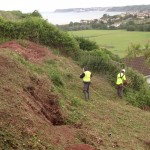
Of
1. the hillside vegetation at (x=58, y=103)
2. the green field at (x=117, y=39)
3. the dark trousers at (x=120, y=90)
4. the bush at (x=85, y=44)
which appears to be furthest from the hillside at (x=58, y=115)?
the green field at (x=117, y=39)

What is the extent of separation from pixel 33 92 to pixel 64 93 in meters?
2.97

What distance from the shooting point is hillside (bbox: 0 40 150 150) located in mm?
10461

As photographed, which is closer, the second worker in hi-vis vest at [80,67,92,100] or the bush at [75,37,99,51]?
the second worker in hi-vis vest at [80,67,92,100]

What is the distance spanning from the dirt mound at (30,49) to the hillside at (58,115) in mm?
309

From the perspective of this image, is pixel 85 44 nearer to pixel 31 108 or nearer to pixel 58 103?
pixel 58 103

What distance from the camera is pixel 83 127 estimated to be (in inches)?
535

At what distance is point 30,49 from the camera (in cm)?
2323

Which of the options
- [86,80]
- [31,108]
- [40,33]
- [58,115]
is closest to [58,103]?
[58,115]

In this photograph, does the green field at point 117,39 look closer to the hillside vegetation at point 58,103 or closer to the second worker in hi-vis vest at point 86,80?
the hillside vegetation at point 58,103

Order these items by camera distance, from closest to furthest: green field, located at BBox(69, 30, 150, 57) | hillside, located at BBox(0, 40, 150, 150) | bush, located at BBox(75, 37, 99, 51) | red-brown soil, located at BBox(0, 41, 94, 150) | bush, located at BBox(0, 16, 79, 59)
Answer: hillside, located at BBox(0, 40, 150, 150) → red-brown soil, located at BBox(0, 41, 94, 150) → bush, located at BBox(0, 16, 79, 59) → bush, located at BBox(75, 37, 99, 51) → green field, located at BBox(69, 30, 150, 57)

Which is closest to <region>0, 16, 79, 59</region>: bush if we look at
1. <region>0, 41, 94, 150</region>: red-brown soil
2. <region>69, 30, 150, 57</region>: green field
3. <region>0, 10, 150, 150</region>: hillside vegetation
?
<region>0, 10, 150, 150</region>: hillside vegetation

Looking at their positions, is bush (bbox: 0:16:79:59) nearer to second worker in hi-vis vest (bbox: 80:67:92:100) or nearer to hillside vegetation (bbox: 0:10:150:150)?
hillside vegetation (bbox: 0:10:150:150)

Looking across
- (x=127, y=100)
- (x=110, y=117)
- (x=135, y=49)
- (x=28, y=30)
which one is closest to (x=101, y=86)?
(x=127, y=100)

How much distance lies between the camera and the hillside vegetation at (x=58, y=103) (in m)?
10.8
